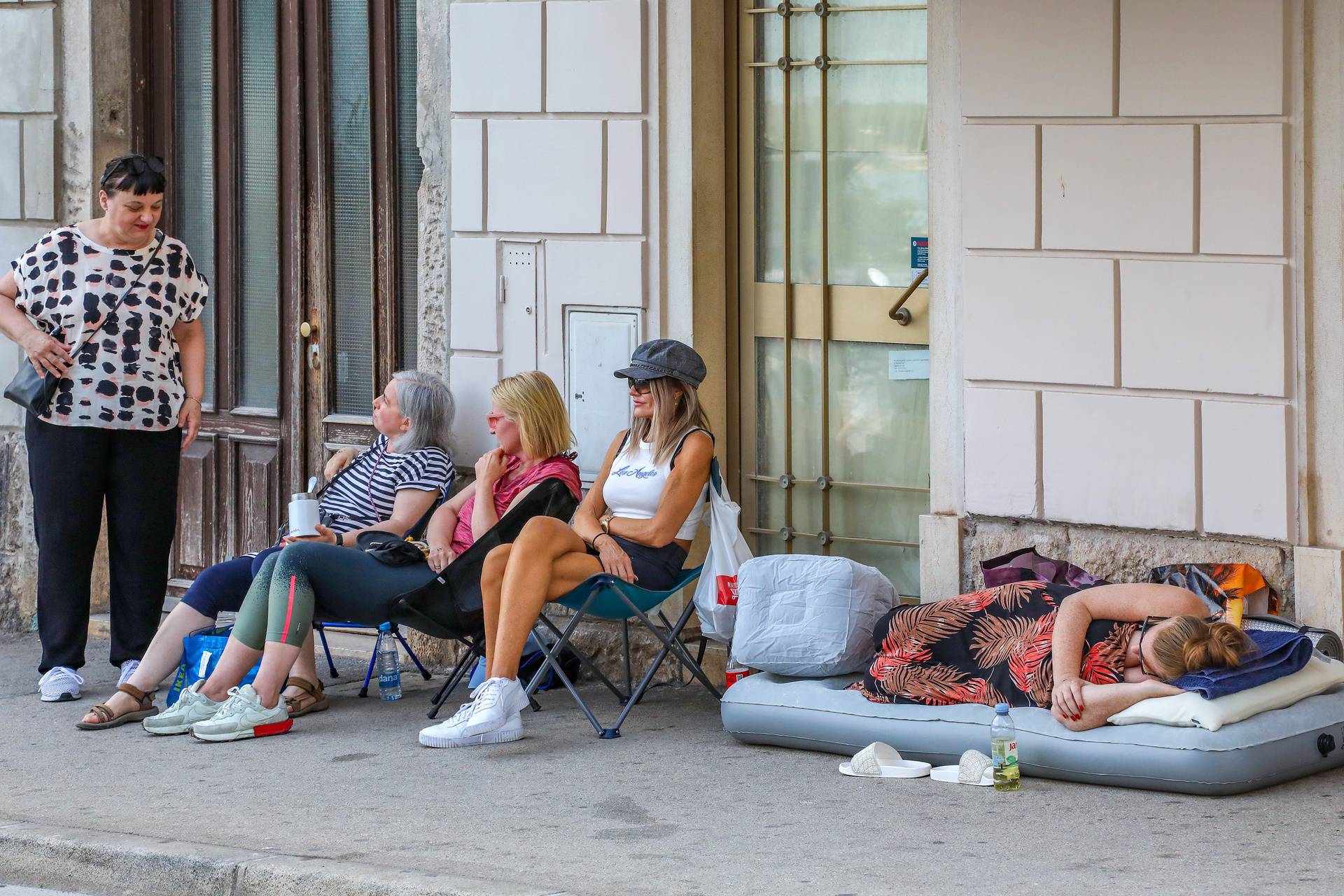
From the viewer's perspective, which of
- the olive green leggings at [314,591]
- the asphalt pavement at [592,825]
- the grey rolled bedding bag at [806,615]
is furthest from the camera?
the olive green leggings at [314,591]

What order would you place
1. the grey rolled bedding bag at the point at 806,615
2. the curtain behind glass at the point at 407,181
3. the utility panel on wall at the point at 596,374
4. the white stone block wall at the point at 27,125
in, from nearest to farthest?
the grey rolled bedding bag at the point at 806,615 < the utility panel on wall at the point at 596,374 < the curtain behind glass at the point at 407,181 < the white stone block wall at the point at 27,125

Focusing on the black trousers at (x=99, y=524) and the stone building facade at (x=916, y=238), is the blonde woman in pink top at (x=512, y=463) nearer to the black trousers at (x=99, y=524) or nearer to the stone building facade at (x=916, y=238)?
the stone building facade at (x=916, y=238)

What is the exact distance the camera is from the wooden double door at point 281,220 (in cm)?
775

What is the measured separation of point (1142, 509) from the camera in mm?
5988

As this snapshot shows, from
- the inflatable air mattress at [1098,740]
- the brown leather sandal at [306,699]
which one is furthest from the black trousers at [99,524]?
the inflatable air mattress at [1098,740]

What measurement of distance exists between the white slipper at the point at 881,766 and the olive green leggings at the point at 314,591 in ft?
5.69

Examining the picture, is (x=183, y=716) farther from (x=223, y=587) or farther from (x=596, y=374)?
(x=596, y=374)

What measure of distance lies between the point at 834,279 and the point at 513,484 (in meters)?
1.46

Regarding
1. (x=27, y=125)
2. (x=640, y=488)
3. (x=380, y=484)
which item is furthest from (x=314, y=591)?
Result: (x=27, y=125)

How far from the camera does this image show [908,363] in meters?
6.79

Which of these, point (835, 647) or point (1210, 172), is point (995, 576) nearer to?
point (835, 647)

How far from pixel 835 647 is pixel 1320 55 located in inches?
92.9

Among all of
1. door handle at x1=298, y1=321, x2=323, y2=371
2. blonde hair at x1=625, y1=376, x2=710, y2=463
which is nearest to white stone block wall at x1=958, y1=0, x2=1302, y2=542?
blonde hair at x1=625, y1=376, x2=710, y2=463

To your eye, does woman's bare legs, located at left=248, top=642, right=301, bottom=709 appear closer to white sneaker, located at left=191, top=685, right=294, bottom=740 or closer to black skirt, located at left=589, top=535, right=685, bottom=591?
white sneaker, located at left=191, top=685, right=294, bottom=740
